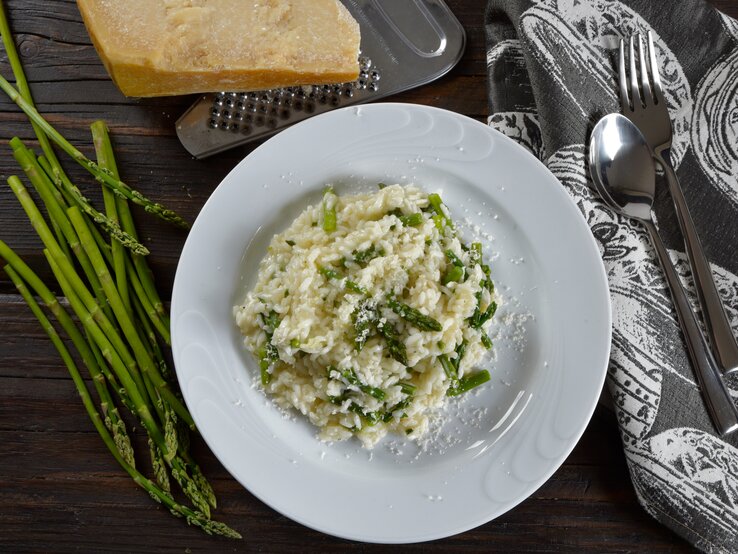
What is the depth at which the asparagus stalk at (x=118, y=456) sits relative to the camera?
2684 mm

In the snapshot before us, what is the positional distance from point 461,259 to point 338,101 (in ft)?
2.95

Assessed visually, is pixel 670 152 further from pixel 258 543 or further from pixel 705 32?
pixel 258 543

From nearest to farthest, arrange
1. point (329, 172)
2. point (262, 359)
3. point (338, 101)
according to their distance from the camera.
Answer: point (262, 359)
point (329, 172)
point (338, 101)

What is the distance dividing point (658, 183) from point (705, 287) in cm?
47

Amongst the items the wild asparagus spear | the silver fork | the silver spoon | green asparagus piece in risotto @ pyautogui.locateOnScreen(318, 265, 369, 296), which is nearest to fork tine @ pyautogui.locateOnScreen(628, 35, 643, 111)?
the silver fork

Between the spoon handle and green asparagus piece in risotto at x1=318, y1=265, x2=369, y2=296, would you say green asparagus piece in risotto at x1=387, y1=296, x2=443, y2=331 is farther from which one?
the spoon handle

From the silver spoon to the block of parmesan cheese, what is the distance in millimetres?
1063

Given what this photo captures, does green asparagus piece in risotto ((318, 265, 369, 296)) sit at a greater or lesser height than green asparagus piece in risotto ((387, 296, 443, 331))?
greater

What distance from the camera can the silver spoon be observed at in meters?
2.68

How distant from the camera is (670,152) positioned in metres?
2.79

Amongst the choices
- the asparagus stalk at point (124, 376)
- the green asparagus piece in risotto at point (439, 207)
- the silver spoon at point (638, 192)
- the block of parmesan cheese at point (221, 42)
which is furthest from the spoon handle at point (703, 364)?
the asparagus stalk at point (124, 376)

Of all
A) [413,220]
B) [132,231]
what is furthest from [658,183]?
[132,231]

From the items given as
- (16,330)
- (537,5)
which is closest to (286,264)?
(16,330)

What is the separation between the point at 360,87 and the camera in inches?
111
